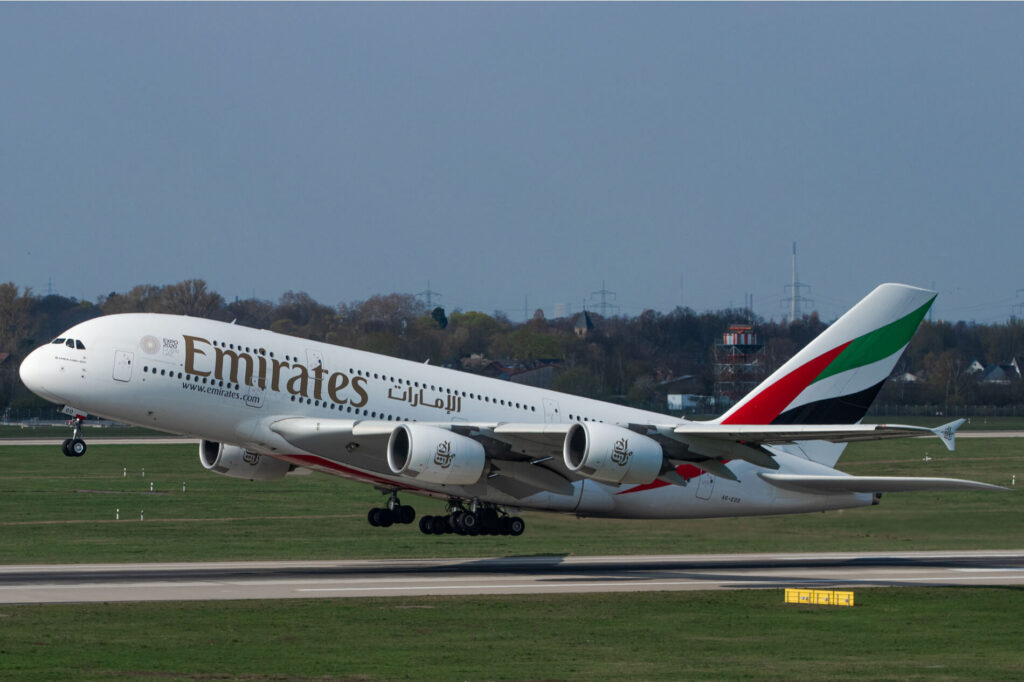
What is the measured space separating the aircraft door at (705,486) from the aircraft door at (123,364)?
63.9ft

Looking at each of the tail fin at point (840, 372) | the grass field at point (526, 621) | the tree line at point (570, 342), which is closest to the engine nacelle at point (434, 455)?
the grass field at point (526, 621)

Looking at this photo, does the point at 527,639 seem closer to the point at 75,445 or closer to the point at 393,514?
the point at 393,514

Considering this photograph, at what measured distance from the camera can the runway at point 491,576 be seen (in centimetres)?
4016

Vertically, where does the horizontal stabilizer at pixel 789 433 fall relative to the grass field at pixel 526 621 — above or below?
above

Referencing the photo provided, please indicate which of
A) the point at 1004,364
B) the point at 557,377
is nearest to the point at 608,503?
the point at 557,377

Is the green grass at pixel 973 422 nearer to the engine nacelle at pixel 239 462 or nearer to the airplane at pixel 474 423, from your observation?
the airplane at pixel 474 423

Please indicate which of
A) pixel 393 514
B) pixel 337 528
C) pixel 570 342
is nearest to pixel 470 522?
pixel 393 514

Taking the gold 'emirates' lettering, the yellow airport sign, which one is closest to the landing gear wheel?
the gold 'emirates' lettering

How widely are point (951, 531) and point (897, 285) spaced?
10957mm

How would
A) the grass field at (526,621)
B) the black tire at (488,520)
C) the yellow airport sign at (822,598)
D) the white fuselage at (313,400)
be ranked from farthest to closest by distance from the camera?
the black tire at (488,520) < the white fuselage at (313,400) < the yellow airport sign at (822,598) < the grass field at (526,621)

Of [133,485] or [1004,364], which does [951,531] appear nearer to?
[133,485]

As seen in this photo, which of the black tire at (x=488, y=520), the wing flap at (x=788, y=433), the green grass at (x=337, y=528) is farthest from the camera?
the green grass at (x=337, y=528)

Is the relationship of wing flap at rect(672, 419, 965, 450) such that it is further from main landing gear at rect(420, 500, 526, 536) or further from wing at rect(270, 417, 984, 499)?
main landing gear at rect(420, 500, 526, 536)

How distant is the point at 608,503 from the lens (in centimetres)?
4684
